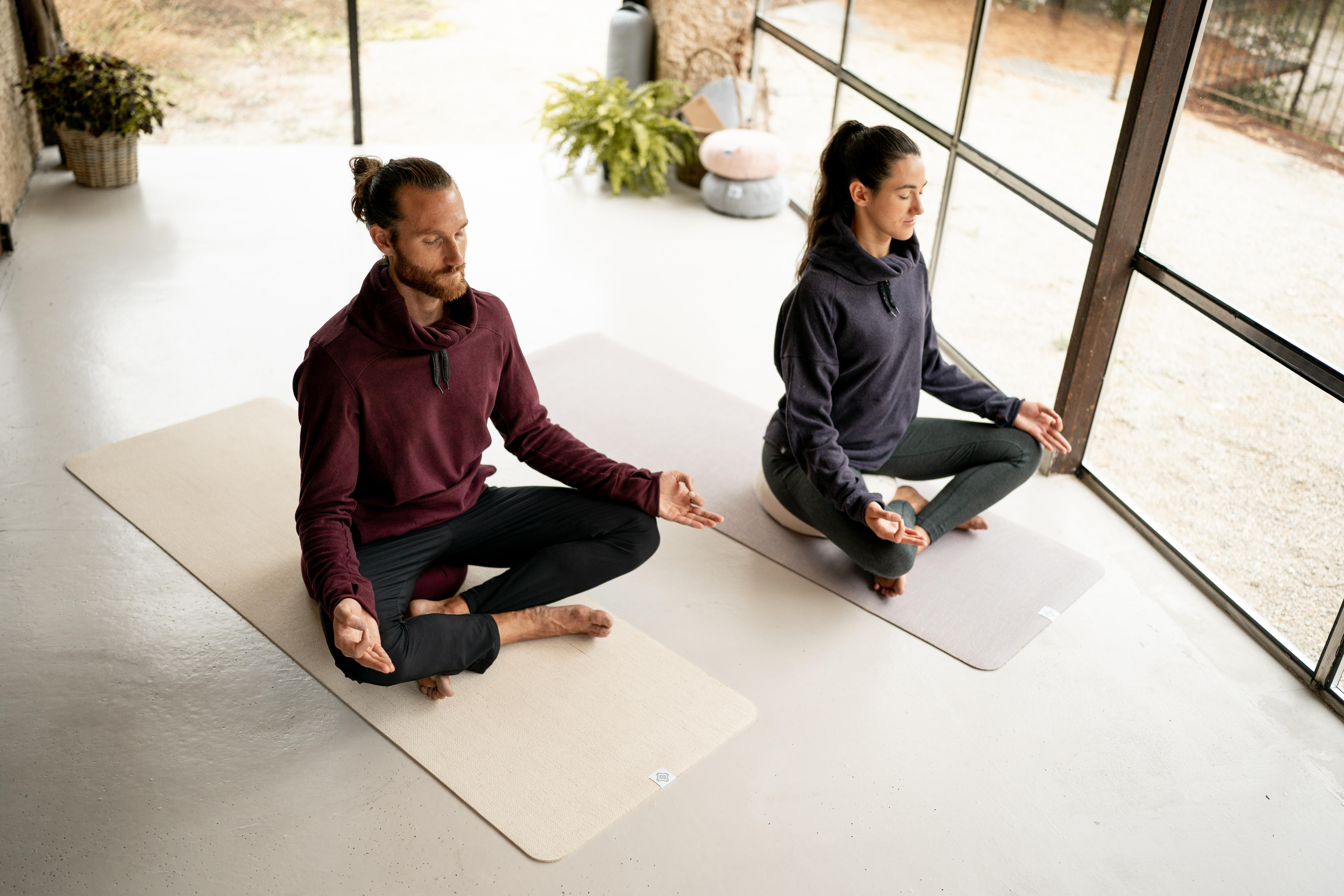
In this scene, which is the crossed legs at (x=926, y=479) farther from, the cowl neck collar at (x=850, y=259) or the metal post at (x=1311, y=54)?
the metal post at (x=1311, y=54)

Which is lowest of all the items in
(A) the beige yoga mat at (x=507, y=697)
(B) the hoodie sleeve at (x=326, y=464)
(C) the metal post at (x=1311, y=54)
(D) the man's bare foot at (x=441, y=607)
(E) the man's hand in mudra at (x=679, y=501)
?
(A) the beige yoga mat at (x=507, y=697)

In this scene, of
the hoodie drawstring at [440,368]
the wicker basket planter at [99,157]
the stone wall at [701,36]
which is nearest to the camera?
the hoodie drawstring at [440,368]

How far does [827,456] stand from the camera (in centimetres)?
234

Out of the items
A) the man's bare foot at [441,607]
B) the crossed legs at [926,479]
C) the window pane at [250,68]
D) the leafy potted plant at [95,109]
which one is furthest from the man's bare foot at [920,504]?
the window pane at [250,68]

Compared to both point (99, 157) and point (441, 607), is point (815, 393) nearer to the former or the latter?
point (441, 607)

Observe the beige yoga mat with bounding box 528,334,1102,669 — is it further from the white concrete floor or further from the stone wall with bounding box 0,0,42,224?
the stone wall with bounding box 0,0,42,224

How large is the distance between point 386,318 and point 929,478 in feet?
4.55

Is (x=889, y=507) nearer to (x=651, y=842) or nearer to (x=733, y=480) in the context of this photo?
(x=733, y=480)

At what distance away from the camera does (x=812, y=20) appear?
187 inches

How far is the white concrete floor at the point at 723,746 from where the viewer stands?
5.84 feet

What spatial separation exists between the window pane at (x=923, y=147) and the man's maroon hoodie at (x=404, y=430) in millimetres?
1678

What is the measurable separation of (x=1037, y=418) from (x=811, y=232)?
27.7 inches

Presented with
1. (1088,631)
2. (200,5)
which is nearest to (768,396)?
(1088,631)

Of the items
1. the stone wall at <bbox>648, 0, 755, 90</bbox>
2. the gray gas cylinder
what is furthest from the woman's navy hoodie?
the gray gas cylinder
